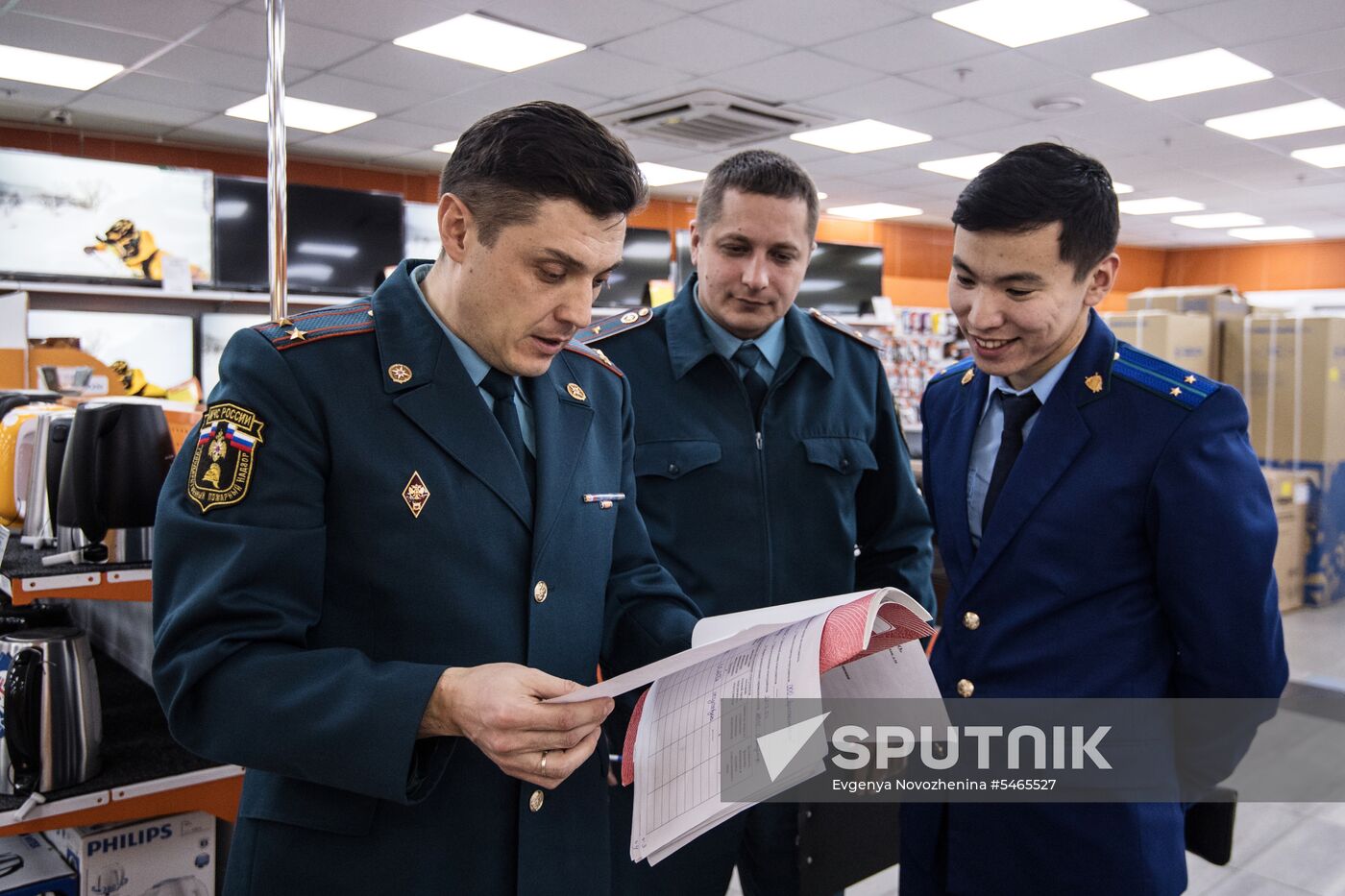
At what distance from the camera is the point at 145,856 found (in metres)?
1.89

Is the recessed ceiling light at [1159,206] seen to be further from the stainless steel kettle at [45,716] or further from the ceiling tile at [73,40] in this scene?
the stainless steel kettle at [45,716]

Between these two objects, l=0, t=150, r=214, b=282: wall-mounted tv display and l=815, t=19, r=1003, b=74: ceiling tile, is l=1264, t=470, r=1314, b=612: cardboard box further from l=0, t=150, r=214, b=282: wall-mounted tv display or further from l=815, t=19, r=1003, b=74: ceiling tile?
l=0, t=150, r=214, b=282: wall-mounted tv display

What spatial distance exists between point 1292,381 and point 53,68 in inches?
332

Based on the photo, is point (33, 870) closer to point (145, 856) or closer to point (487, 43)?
point (145, 856)

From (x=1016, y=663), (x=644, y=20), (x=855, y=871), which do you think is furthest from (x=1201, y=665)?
(x=644, y=20)

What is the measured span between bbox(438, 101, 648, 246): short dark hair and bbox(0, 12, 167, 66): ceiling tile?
5759mm

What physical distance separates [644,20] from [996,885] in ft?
16.1

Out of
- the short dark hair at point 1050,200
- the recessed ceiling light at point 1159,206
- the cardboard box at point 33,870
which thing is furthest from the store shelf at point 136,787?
the recessed ceiling light at point 1159,206

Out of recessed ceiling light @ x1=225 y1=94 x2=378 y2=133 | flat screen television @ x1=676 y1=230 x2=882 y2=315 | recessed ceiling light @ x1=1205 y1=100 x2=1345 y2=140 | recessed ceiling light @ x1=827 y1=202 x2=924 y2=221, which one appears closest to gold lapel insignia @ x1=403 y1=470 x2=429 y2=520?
recessed ceiling light @ x1=225 y1=94 x2=378 y2=133

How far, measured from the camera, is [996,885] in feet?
4.76

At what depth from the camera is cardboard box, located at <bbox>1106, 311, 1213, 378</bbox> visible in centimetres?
604

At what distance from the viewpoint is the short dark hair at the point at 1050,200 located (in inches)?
56.6

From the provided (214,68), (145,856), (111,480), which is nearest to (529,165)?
(111,480)

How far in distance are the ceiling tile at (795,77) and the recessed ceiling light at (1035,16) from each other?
0.94m
